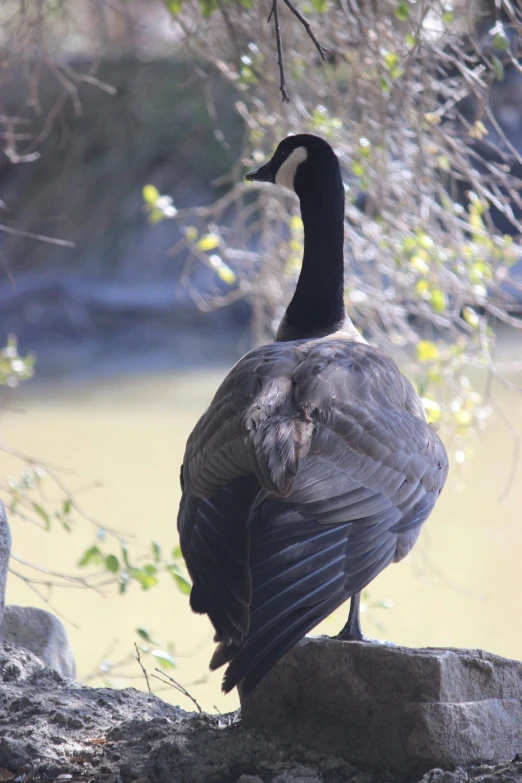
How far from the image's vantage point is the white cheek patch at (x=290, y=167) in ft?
11.5

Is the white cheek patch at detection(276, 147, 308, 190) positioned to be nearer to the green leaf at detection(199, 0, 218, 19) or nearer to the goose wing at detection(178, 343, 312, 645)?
the green leaf at detection(199, 0, 218, 19)

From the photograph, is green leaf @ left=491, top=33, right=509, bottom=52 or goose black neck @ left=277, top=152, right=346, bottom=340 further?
goose black neck @ left=277, top=152, right=346, bottom=340

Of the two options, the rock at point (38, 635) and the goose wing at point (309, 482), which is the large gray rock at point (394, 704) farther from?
the rock at point (38, 635)

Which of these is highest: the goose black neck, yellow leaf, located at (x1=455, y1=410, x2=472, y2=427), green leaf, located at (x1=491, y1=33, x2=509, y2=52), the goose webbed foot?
green leaf, located at (x1=491, y1=33, x2=509, y2=52)

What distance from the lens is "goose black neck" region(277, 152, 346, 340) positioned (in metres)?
3.31

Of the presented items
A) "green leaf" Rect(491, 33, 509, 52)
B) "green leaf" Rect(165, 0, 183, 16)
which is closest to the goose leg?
"green leaf" Rect(491, 33, 509, 52)

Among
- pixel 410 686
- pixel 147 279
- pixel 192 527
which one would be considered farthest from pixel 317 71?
pixel 147 279

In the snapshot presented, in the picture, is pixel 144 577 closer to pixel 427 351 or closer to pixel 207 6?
pixel 427 351

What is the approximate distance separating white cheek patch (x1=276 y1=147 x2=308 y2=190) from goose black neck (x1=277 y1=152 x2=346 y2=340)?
0.08ft

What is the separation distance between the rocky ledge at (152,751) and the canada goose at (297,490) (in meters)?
0.29

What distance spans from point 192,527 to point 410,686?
59 cm

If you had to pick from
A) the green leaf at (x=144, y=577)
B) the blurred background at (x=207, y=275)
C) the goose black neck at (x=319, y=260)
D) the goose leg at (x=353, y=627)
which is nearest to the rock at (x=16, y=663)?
the blurred background at (x=207, y=275)

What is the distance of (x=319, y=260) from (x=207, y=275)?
1075 centimetres

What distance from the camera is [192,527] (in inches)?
87.1
